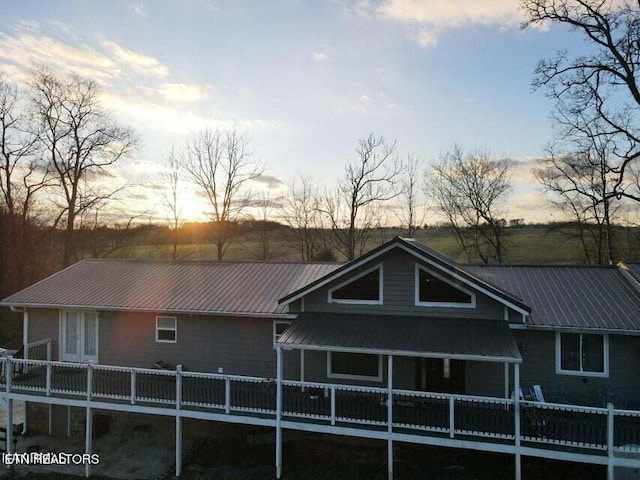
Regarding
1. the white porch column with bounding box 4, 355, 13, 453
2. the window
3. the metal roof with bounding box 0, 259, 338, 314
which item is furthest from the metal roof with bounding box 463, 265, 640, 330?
the white porch column with bounding box 4, 355, 13, 453

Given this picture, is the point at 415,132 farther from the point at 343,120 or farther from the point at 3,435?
the point at 3,435

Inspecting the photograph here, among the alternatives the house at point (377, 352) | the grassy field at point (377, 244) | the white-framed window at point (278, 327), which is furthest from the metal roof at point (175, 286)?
the grassy field at point (377, 244)

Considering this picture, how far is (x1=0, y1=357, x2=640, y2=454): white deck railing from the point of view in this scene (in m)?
10.3

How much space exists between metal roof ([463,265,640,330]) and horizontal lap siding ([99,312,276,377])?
320 inches

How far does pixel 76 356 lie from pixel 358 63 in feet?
Answer: 51.1

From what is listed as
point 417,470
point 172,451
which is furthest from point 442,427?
point 172,451

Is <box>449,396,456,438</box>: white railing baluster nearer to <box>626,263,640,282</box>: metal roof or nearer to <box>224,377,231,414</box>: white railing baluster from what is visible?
<box>224,377,231,414</box>: white railing baluster

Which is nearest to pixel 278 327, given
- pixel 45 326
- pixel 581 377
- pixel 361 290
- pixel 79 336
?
pixel 361 290

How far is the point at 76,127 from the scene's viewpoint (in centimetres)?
2973

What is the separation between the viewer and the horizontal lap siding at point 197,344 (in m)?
14.7

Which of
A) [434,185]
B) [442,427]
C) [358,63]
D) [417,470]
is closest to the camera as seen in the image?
[442,427]

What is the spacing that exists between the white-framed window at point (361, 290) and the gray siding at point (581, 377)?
425 cm

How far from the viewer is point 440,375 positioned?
42.9 ft

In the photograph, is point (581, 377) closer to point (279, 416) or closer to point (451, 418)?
point (451, 418)
